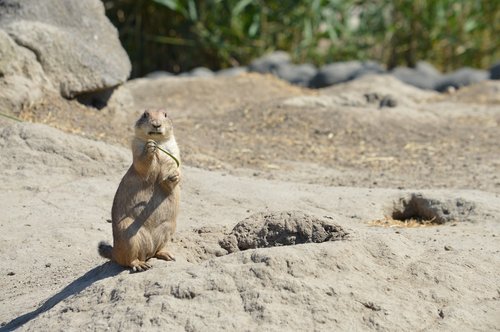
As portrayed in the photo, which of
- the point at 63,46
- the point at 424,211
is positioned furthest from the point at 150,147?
the point at 63,46

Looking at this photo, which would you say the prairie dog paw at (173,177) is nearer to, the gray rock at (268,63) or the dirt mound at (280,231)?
the dirt mound at (280,231)

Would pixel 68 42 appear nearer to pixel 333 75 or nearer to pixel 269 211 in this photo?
pixel 269 211

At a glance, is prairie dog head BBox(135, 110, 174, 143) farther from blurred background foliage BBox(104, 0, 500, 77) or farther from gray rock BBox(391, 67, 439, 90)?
blurred background foliage BBox(104, 0, 500, 77)

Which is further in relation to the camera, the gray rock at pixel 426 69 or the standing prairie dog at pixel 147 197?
the gray rock at pixel 426 69

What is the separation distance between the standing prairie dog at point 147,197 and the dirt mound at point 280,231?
2.01ft

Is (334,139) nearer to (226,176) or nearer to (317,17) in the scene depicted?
(226,176)

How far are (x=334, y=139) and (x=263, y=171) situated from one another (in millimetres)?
1673

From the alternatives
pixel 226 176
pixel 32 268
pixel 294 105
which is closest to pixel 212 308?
pixel 32 268

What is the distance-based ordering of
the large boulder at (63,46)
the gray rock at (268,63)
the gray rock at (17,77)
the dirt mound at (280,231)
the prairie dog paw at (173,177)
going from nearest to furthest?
the prairie dog paw at (173,177) → the dirt mound at (280,231) → the gray rock at (17,77) → the large boulder at (63,46) → the gray rock at (268,63)

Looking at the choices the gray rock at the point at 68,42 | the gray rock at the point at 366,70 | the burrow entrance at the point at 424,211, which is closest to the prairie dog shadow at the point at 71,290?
the burrow entrance at the point at 424,211

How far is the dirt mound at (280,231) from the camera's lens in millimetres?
5176

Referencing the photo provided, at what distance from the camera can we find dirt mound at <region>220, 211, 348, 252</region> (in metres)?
5.18

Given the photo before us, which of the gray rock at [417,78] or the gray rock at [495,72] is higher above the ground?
the gray rock at [495,72]

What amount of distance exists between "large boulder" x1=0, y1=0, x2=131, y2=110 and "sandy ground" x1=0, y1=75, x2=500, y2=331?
30cm
